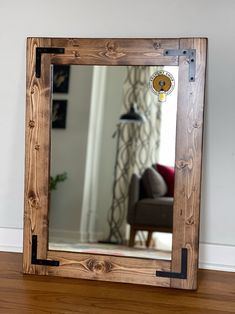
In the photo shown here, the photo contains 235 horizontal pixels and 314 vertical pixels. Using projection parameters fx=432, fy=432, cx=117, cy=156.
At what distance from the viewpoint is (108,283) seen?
4.89 feet

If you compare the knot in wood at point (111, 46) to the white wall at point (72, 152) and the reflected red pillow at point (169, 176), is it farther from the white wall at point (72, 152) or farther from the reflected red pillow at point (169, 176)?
the reflected red pillow at point (169, 176)

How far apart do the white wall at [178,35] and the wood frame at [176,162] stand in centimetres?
23

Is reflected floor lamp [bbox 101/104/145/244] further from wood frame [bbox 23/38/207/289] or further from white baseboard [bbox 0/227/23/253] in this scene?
white baseboard [bbox 0/227/23/253]

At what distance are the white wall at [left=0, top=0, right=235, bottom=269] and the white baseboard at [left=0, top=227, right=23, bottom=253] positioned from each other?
294 mm

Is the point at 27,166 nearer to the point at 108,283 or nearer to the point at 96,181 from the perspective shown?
the point at 96,181

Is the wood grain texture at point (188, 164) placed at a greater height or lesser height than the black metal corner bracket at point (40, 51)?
lesser

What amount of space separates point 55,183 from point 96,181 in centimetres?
19

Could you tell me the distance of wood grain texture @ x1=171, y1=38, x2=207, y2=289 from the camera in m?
1.44

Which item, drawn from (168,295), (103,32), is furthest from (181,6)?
(168,295)

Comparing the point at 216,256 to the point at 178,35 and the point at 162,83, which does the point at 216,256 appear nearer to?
the point at 162,83

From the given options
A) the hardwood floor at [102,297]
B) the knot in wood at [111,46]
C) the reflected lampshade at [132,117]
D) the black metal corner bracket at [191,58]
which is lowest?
the hardwood floor at [102,297]

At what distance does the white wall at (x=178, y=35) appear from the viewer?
1640 millimetres

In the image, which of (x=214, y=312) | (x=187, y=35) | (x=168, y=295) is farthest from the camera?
(x=187, y=35)

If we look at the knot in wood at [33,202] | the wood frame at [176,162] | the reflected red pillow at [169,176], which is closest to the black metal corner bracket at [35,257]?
the wood frame at [176,162]
